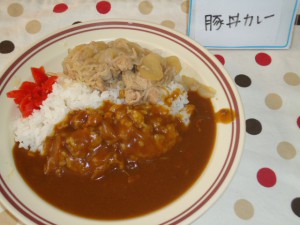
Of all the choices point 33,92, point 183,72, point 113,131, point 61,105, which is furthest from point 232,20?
point 33,92

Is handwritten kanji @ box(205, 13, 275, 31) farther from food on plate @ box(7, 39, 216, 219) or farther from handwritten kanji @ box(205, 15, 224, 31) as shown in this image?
food on plate @ box(7, 39, 216, 219)

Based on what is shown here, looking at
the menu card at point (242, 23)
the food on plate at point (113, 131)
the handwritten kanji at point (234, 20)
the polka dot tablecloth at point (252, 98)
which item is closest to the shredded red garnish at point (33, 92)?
the food on plate at point (113, 131)

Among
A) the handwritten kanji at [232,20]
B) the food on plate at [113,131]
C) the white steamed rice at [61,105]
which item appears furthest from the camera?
the handwritten kanji at [232,20]

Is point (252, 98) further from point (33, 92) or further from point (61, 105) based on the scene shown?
point (33, 92)

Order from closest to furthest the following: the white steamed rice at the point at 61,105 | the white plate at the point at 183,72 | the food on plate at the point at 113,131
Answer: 1. the white plate at the point at 183,72
2. the food on plate at the point at 113,131
3. the white steamed rice at the point at 61,105

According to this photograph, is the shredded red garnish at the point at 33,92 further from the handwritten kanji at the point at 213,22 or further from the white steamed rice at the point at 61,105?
the handwritten kanji at the point at 213,22

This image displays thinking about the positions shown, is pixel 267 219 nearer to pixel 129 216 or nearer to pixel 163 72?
pixel 129 216

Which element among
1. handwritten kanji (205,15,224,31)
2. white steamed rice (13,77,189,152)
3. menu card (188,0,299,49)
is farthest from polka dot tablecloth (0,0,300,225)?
white steamed rice (13,77,189,152)
